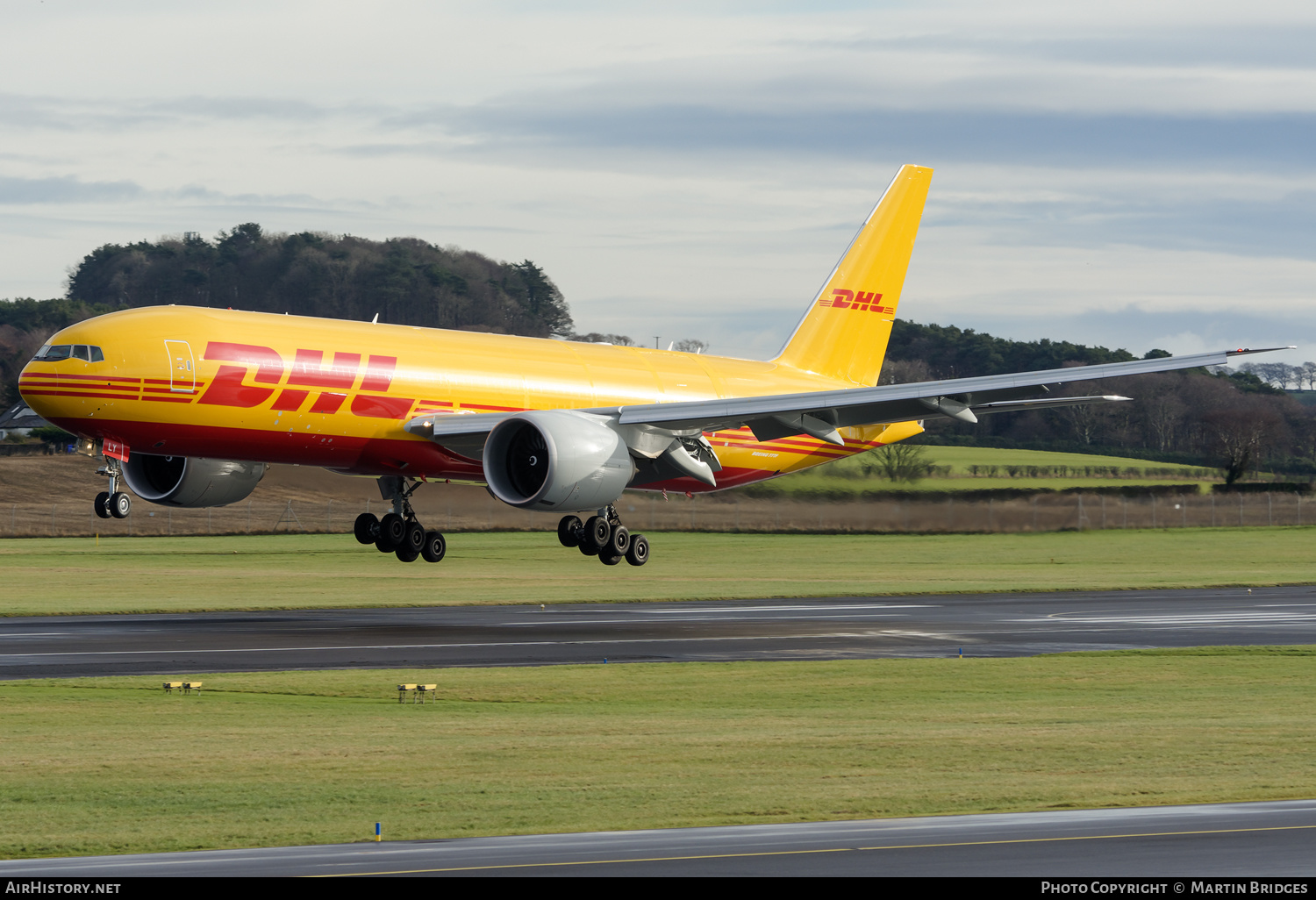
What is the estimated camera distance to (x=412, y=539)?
49.4 metres

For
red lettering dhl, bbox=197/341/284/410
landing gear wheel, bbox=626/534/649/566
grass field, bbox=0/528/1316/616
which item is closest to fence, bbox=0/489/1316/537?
grass field, bbox=0/528/1316/616

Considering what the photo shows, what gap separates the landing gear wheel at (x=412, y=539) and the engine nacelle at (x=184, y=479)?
4.89m

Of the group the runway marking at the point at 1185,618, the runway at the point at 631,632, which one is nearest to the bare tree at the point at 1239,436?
the runway at the point at 631,632

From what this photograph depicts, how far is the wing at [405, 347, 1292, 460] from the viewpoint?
4353cm

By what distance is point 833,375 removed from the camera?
57.6 meters

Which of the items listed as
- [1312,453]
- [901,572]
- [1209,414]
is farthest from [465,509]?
[1312,453]

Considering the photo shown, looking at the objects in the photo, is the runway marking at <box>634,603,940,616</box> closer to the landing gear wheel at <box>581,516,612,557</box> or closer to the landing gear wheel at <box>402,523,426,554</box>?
the landing gear wheel at <box>581,516,612,557</box>

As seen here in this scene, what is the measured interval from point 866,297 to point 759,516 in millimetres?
29721

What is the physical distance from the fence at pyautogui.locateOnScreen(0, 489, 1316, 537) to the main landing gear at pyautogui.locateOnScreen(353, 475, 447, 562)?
58.0ft

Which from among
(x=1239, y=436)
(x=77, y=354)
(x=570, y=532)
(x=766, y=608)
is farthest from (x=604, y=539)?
(x=1239, y=436)

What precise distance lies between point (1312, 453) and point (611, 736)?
90134mm

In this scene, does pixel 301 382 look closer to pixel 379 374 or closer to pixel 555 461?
pixel 379 374

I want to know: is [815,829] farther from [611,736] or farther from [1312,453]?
[1312,453]

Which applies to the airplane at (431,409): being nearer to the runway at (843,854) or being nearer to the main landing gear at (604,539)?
the main landing gear at (604,539)
